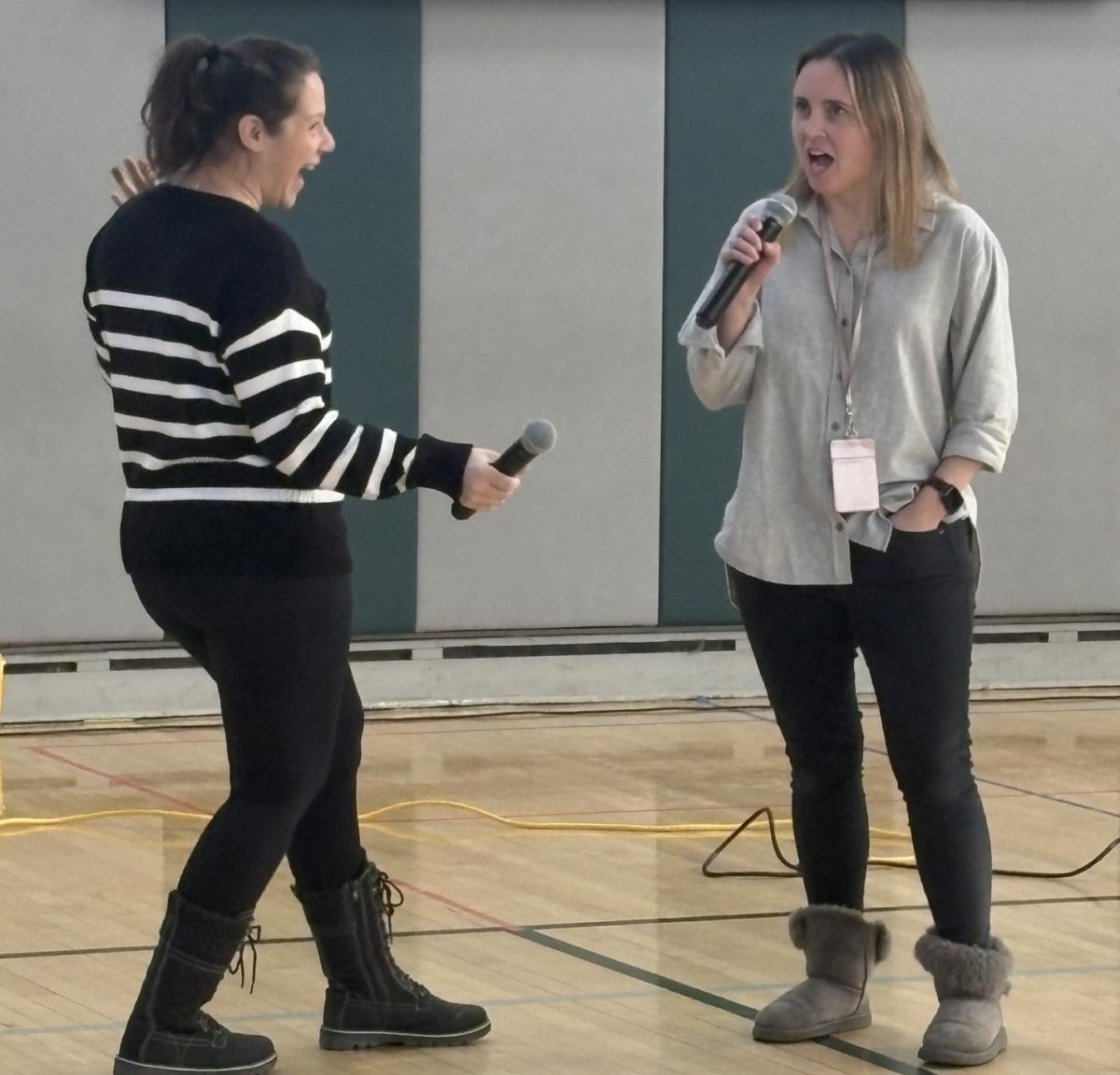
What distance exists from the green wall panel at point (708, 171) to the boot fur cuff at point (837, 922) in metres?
3.38

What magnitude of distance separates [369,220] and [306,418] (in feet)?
12.0

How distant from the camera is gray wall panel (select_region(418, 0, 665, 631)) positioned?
21.2 feet

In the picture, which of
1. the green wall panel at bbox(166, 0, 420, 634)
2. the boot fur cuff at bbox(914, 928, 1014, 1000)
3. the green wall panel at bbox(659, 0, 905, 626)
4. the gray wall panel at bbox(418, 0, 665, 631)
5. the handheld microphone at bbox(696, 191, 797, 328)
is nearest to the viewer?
the handheld microphone at bbox(696, 191, 797, 328)

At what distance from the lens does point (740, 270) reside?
3.04m

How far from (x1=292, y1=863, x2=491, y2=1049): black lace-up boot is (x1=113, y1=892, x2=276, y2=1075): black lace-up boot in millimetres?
217

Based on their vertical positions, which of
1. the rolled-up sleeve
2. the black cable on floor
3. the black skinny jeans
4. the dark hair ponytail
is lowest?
the black cable on floor

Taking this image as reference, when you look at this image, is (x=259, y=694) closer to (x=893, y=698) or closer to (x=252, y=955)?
(x=252, y=955)

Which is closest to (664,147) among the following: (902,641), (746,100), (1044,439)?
(746,100)

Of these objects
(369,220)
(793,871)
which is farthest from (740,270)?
(369,220)

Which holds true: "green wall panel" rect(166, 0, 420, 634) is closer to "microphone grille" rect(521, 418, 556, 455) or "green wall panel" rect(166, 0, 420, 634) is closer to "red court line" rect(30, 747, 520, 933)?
"red court line" rect(30, 747, 520, 933)

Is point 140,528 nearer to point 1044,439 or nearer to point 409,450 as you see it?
point 409,450

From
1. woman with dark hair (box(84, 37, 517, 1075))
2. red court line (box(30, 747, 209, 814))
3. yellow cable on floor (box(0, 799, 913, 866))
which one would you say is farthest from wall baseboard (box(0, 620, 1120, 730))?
woman with dark hair (box(84, 37, 517, 1075))

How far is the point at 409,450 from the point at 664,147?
12.7 ft

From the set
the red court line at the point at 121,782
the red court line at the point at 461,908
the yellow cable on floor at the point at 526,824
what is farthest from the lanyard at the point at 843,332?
the red court line at the point at 121,782
